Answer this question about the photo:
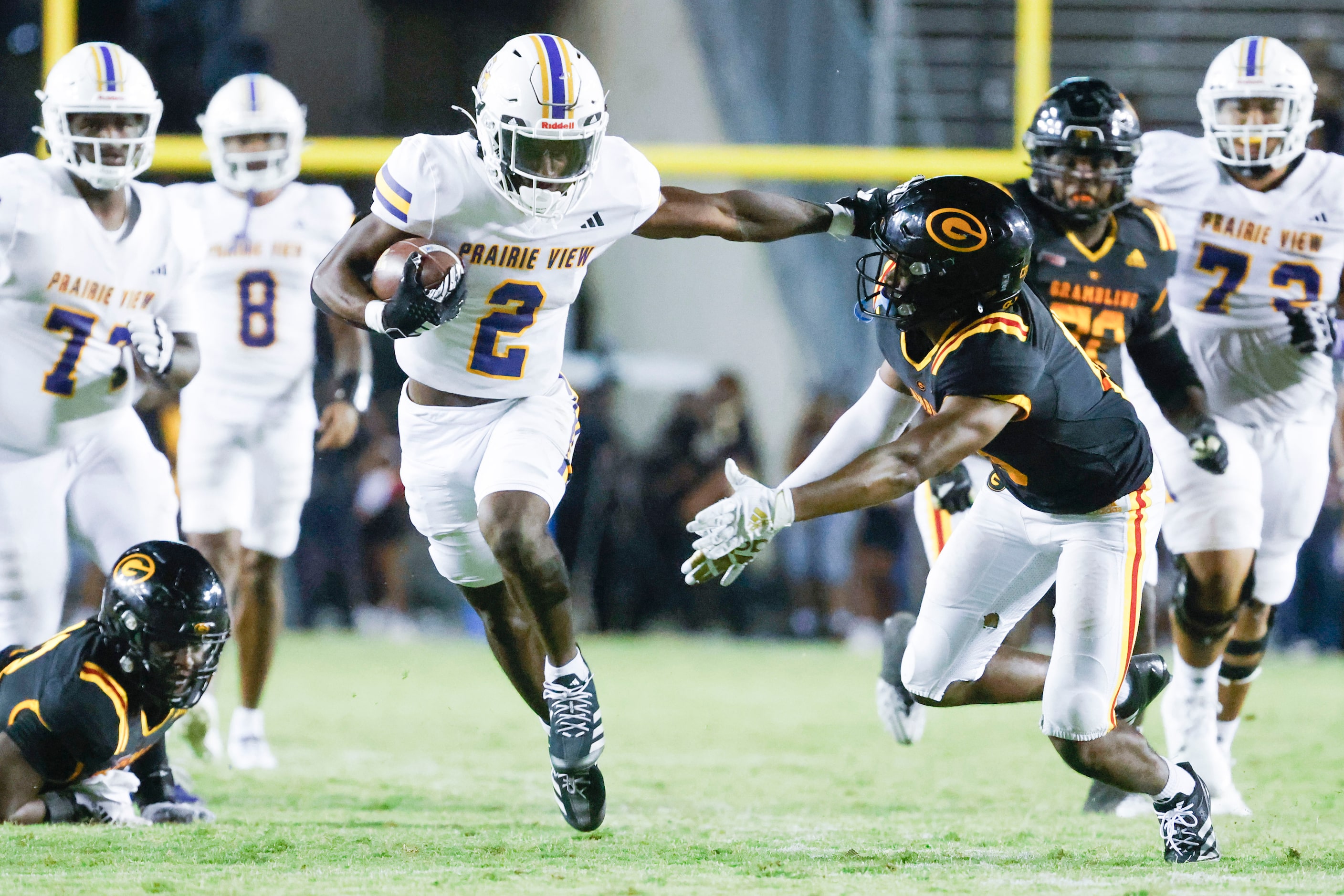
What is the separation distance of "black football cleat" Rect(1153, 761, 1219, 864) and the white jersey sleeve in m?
2.16

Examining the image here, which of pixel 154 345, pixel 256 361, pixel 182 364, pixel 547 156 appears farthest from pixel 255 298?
pixel 547 156

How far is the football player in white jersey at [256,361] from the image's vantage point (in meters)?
5.99

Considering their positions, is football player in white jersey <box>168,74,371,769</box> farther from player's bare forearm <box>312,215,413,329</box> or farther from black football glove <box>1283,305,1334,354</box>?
black football glove <box>1283,305,1334,354</box>

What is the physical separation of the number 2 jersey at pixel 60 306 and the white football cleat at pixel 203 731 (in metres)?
0.96

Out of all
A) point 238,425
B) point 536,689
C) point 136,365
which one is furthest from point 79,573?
point 536,689

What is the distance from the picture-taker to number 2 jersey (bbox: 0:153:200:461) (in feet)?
15.8

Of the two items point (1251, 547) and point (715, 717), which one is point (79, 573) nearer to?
point (715, 717)

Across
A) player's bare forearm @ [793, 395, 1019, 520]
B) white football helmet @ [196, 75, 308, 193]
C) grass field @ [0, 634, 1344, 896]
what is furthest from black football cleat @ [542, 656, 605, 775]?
white football helmet @ [196, 75, 308, 193]

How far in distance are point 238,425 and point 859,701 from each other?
3.08 meters

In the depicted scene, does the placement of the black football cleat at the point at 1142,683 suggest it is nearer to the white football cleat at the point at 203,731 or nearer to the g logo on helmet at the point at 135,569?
the g logo on helmet at the point at 135,569

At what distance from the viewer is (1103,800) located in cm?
478

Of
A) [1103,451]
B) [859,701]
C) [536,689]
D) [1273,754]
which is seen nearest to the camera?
[1103,451]

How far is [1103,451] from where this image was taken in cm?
386

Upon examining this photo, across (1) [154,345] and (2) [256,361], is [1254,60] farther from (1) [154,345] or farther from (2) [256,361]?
(2) [256,361]
